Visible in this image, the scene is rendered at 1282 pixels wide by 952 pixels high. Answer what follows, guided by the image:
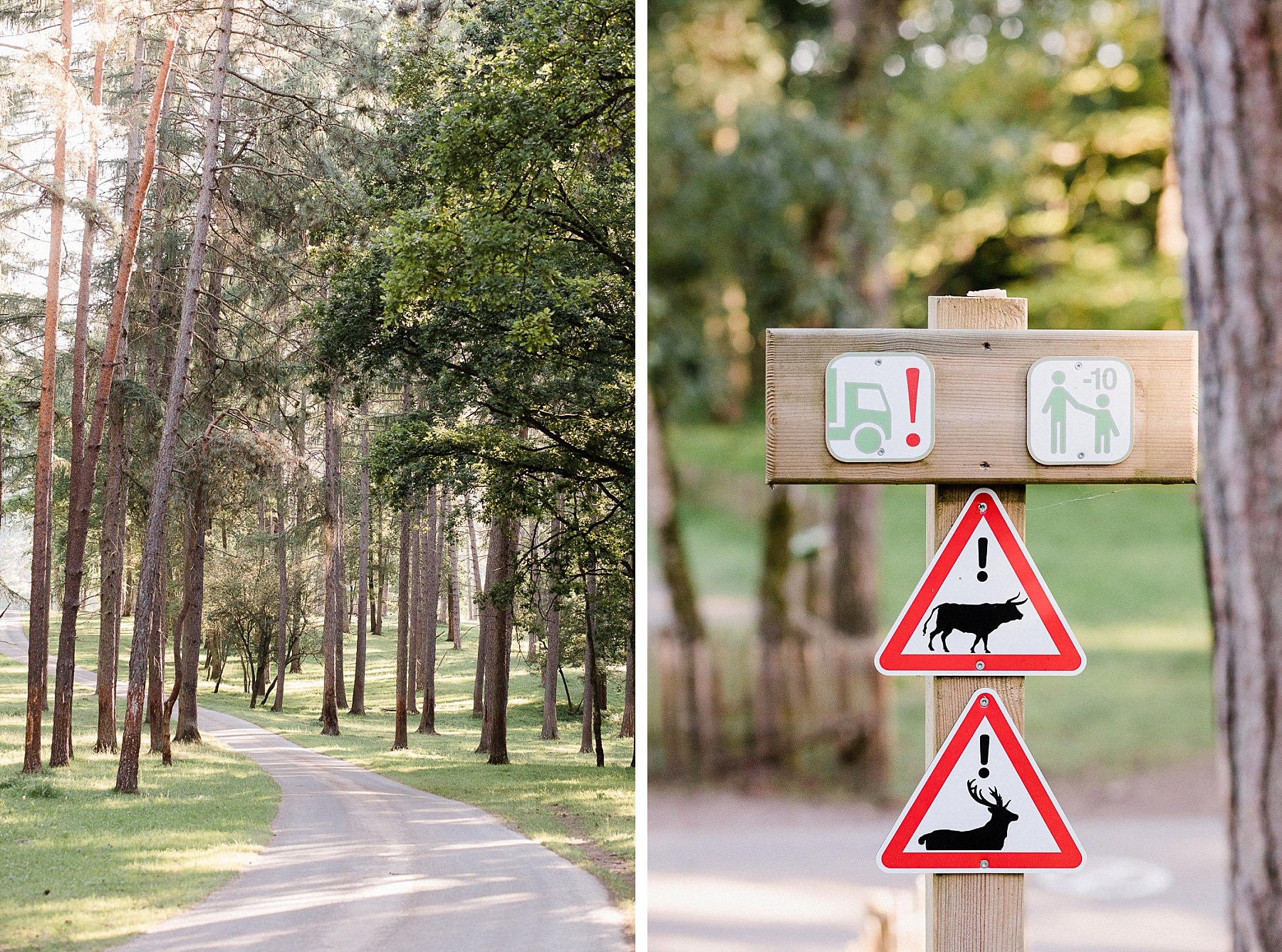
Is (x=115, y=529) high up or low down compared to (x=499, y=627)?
up

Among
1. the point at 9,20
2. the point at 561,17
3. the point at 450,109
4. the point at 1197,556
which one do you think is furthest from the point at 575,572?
the point at 1197,556

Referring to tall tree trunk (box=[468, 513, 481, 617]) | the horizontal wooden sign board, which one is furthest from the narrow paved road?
the horizontal wooden sign board

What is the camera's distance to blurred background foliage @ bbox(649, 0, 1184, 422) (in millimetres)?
3764

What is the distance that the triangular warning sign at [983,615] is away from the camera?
109 centimetres

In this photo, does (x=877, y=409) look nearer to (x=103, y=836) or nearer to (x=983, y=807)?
(x=983, y=807)

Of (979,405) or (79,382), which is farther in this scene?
(79,382)

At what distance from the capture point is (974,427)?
3.54ft

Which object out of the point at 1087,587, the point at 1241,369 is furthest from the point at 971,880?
the point at 1087,587

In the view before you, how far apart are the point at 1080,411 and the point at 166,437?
3.34m

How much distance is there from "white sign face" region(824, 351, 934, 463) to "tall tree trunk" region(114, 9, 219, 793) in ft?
10.4

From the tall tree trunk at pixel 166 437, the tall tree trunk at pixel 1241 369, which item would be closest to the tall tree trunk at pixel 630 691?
the tall tree trunk at pixel 166 437

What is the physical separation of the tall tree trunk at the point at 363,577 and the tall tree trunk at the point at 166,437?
2.22 feet

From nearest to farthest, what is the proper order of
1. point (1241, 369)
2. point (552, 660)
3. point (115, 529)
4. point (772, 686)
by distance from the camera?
point (1241, 369) → point (115, 529) → point (772, 686) → point (552, 660)

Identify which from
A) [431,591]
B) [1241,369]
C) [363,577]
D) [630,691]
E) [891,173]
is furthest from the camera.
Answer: [630,691]
